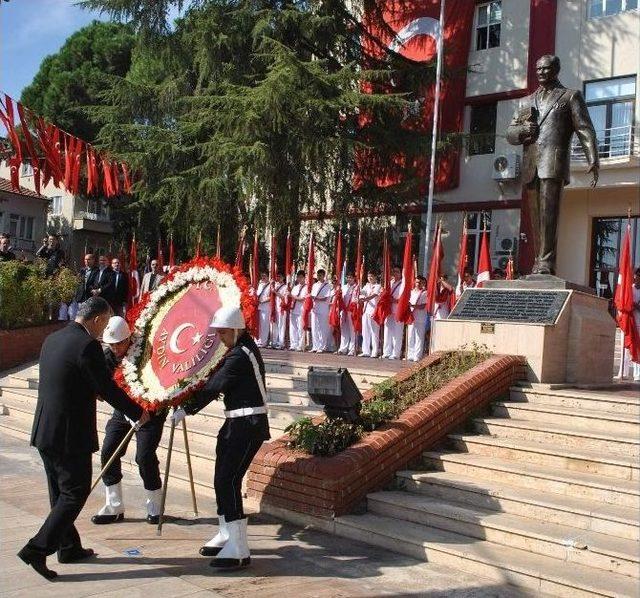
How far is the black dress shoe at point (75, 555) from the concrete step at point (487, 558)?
2.02 metres

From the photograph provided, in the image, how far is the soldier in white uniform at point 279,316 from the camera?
1602 cm

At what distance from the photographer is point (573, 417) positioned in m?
7.49

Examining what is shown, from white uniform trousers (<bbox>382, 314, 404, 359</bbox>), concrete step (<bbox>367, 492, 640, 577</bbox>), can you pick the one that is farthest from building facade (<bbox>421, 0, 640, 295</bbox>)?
concrete step (<bbox>367, 492, 640, 577</bbox>)

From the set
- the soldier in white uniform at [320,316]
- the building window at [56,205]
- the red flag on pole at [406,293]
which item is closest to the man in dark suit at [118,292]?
the soldier in white uniform at [320,316]

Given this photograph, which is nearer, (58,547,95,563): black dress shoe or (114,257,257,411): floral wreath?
(58,547,95,563): black dress shoe

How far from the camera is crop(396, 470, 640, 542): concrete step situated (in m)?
5.58

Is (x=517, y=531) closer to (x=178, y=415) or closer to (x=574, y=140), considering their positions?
(x=178, y=415)

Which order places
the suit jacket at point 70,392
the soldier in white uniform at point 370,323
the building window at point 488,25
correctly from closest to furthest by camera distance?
the suit jacket at point 70,392 < the soldier in white uniform at point 370,323 < the building window at point 488,25

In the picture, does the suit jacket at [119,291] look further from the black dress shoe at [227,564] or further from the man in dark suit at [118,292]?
the black dress shoe at [227,564]

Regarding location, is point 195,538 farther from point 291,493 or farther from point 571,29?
point 571,29

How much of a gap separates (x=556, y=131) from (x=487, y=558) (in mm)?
6192

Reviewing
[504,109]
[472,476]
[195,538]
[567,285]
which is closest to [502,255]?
[504,109]

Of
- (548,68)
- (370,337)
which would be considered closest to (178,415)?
(548,68)

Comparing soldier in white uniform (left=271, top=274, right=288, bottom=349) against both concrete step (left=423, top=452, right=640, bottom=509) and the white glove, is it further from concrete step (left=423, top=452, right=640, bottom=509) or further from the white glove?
the white glove
